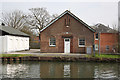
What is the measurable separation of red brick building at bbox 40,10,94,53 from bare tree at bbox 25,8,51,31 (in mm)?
18181

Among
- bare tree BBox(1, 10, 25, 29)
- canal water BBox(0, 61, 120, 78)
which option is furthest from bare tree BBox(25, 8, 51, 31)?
canal water BBox(0, 61, 120, 78)

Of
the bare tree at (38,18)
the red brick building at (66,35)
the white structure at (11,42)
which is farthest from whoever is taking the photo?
the bare tree at (38,18)

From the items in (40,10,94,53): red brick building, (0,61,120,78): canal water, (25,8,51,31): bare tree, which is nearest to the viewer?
(0,61,120,78): canal water

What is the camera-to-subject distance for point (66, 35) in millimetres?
26281

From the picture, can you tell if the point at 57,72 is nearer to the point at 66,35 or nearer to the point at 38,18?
the point at 66,35

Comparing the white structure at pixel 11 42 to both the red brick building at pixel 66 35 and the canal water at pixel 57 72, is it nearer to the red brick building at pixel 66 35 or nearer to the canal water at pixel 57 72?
the red brick building at pixel 66 35

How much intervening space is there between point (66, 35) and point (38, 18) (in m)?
20.3

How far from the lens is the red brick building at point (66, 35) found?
85.4 ft

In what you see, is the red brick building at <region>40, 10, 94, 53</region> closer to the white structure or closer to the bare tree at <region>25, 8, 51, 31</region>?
the white structure

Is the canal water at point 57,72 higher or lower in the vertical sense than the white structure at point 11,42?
lower

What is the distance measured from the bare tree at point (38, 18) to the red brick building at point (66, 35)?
18181mm

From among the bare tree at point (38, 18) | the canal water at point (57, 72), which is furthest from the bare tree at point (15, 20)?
the canal water at point (57, 72)

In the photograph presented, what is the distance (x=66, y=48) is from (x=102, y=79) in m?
14.7

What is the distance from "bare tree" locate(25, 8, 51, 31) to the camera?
44125mm
